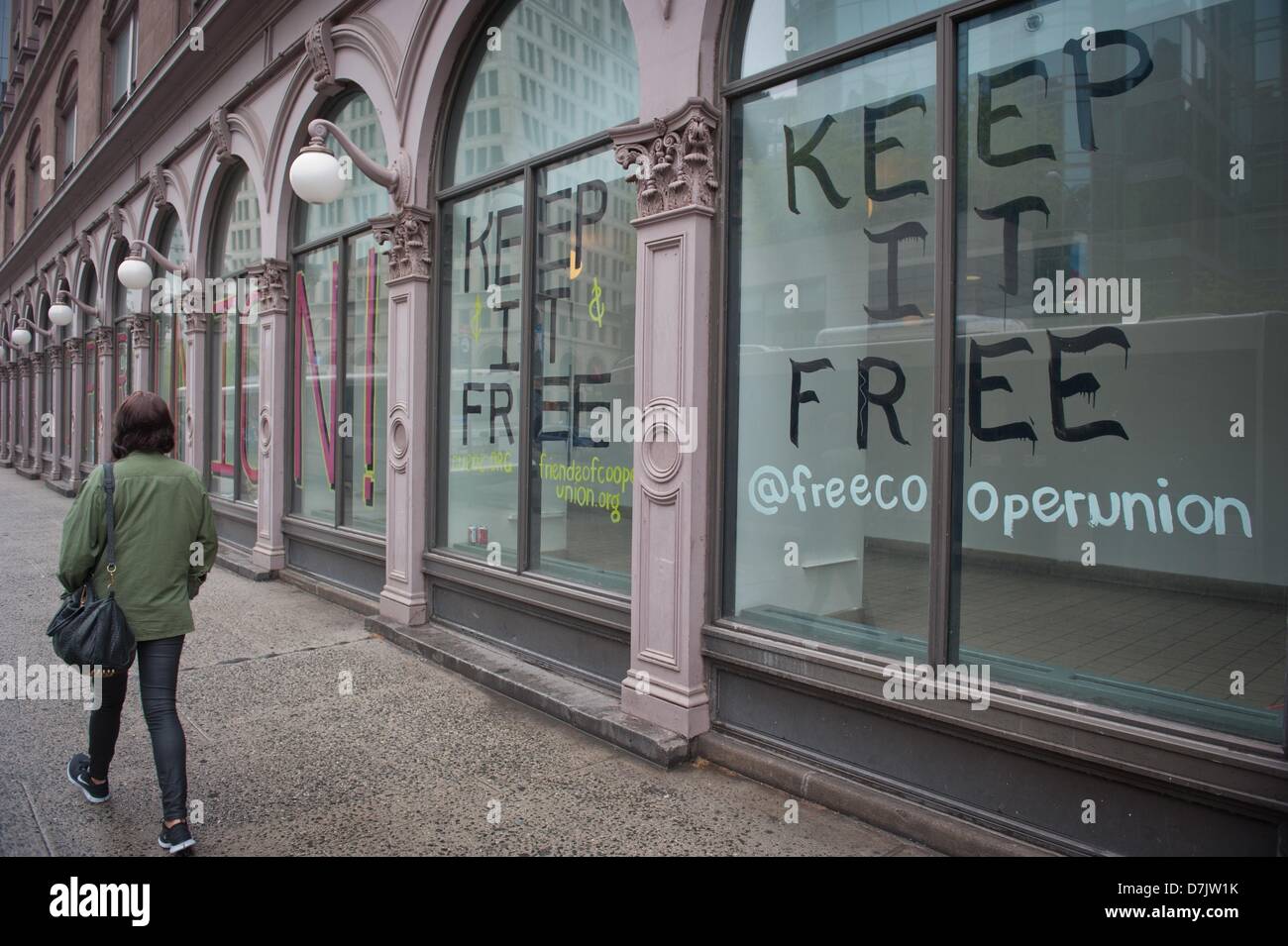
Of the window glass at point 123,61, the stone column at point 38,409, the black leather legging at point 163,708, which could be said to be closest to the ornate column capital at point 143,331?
the window glass at point 123,61

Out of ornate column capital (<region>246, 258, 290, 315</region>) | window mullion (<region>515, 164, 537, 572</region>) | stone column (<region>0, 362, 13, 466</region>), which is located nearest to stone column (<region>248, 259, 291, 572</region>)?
ornate column capital (<region>246, 258, 290, 315</region>)

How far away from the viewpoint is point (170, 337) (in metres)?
14.4

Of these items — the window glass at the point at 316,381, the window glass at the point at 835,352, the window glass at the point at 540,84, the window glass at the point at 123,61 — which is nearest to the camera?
the window glass at the point at 835,352

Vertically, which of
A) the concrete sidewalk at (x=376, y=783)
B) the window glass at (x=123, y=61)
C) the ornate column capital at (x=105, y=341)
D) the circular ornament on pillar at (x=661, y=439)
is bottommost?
the concrete sidewalk at (x=376, y=783)

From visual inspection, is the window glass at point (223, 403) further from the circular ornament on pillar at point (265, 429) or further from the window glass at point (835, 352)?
the window glass at point (835, 352)

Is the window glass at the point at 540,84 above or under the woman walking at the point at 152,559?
above

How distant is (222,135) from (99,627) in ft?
31.4

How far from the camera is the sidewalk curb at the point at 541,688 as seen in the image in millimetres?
4836

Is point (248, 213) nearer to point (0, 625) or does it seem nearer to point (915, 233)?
point (0, 625)

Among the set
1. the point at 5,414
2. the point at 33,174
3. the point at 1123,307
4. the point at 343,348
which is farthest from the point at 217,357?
the point at 5,414

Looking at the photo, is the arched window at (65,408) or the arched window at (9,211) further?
the arched window at (9,211)

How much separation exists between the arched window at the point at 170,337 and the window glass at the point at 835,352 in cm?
1111

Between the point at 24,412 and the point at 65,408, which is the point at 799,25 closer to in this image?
the point at 65,408

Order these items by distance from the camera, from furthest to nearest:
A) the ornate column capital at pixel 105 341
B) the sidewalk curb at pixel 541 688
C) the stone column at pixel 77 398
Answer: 1. the stone column at pixel 77 398
2. the ornate column capital at pixel 105 341
3. the sidewalk curb at pixel 541 688
